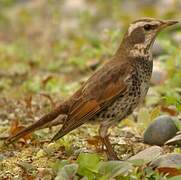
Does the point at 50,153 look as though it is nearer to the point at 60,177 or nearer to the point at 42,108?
the point at 60,177

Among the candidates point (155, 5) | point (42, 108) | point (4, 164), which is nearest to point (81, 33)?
point (155, 5)

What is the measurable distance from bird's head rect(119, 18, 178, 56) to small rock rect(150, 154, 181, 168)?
1265 mm

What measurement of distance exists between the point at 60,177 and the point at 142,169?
608 mm

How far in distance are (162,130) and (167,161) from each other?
1.02m

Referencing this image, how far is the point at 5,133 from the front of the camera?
676 cm

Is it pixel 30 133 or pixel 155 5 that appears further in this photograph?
pixel 155 5

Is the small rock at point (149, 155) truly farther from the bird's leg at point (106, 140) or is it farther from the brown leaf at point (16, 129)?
the brown leaf at point (16, 129)

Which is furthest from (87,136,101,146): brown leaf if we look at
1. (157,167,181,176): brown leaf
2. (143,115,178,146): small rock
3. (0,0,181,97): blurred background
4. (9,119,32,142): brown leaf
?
(0,0,181,97): blurred background

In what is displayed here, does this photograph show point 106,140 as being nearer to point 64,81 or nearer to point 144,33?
point 144,33

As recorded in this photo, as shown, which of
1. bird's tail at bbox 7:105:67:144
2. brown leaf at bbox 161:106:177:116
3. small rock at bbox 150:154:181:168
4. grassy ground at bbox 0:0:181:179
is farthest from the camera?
brown leaf at bbox 161:106:177:116

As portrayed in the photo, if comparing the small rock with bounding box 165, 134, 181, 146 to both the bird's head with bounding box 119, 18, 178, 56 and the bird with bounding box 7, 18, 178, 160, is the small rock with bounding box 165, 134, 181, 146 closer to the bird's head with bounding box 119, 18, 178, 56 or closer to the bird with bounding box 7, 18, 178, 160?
the bird with bounding box 7, 18, 178, 160

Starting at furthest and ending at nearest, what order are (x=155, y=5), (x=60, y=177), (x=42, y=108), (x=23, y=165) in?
1. (x=155, y=5)
2. (x=42, y=108)
3. (x=23, y=165)
4. (x=60, y=177)

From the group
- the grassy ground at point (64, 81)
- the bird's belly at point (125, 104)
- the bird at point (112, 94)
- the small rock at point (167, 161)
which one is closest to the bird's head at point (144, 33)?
the bird at point (112, 94)

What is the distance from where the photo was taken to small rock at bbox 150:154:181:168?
538 cm
